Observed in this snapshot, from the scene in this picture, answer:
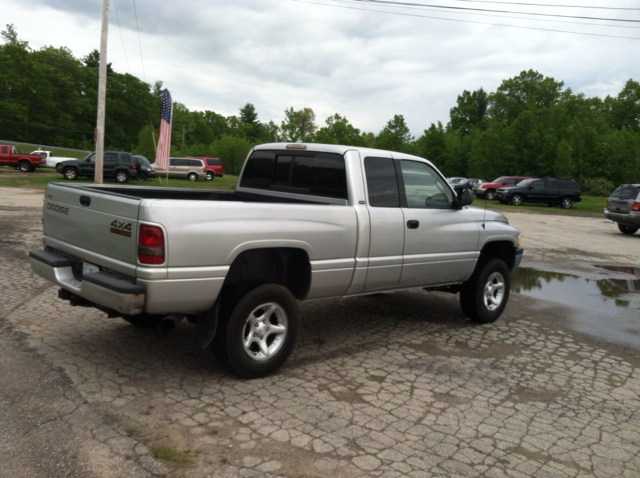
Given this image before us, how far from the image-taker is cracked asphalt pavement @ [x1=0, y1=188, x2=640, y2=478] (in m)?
3.33

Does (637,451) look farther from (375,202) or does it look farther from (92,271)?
(92,271)

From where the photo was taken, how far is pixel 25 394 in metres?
3.99

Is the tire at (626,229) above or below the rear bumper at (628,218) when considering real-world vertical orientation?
below

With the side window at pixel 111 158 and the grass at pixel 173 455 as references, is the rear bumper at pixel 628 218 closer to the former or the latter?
the grass at pixel 173 455

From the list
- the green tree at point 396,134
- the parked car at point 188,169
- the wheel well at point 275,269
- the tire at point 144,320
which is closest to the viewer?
the wheel well at point 275,269

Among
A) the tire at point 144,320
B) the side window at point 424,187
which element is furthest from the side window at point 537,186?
the tire at point 144,320

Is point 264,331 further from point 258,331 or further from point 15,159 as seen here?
point 15,159

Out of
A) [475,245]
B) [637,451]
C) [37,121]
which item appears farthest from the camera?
[37,121]

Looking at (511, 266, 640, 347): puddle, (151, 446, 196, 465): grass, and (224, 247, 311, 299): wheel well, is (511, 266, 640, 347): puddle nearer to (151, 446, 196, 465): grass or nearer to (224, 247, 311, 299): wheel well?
(224, 247, 311, 299): wheel well

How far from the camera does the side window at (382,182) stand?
17.9 feet

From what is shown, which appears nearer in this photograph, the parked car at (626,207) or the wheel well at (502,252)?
the wheel well at (502,252)

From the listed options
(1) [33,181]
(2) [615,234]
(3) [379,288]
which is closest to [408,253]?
(3) [379,288]

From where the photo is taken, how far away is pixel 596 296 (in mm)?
9023

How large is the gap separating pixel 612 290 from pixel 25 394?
354 inches
